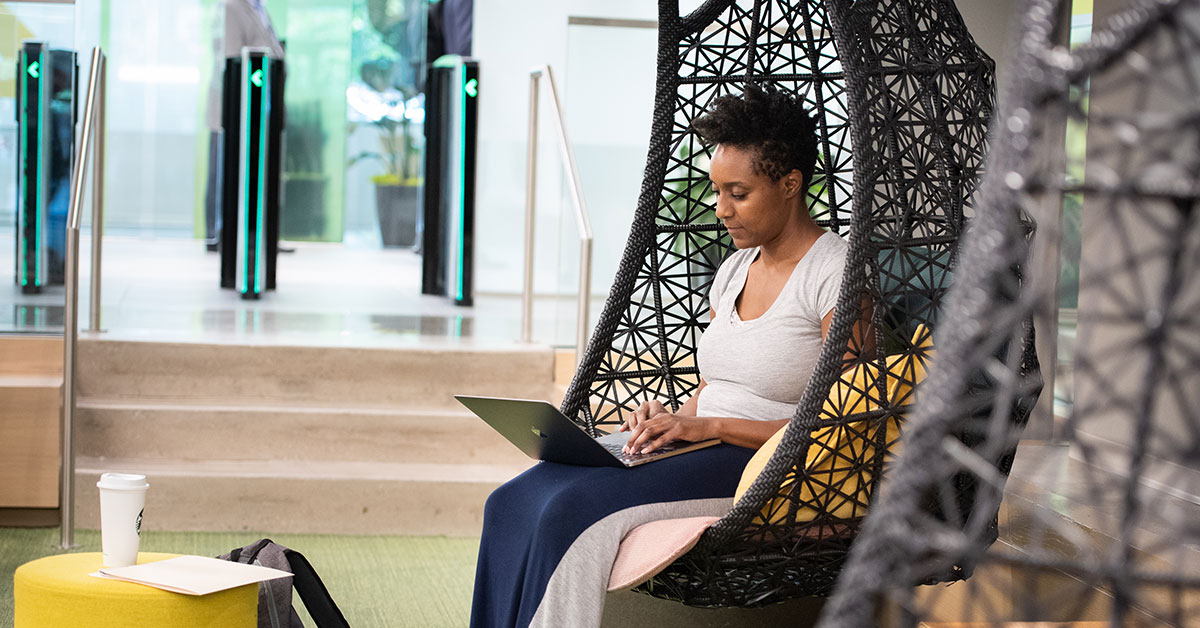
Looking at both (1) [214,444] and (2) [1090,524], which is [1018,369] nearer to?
(2) [1090,524]

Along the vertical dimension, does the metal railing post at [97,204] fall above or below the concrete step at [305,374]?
above

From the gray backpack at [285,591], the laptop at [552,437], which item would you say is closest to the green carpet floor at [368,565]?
the gray backpack at [285,591]

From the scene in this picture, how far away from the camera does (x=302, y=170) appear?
7762 millimetres

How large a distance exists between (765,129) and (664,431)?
57 cm

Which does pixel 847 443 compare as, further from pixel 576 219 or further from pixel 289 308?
pixel 289 308

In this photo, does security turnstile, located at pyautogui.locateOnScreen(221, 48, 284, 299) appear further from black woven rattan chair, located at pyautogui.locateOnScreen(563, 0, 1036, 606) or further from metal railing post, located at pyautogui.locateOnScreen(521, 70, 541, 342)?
black woven rattan chair, located at pyautogui.locateOnScreen(563, 0, 1036, 606)

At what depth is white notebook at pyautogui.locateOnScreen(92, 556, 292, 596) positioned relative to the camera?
1.72 m

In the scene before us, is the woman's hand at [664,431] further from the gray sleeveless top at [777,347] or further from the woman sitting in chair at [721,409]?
the gray sleeveless top at [777,347]

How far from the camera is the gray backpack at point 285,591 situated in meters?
2.06

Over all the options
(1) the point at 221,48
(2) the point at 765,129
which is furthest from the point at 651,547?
(1) the point at 221,48

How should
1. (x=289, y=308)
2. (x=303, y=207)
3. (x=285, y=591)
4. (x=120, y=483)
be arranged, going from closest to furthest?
(x=120, y=483)
(x=285, y=591)
(x=289, y=308)
(x=303, y=207)

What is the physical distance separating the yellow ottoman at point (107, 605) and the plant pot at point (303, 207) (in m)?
6.25

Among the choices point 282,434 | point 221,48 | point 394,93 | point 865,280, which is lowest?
point 282,434

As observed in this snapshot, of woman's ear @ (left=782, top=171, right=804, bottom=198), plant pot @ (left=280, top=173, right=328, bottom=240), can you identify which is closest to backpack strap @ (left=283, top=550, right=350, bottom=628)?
woman's ear @ (left=782, top=171, right=804, bottom=198)
